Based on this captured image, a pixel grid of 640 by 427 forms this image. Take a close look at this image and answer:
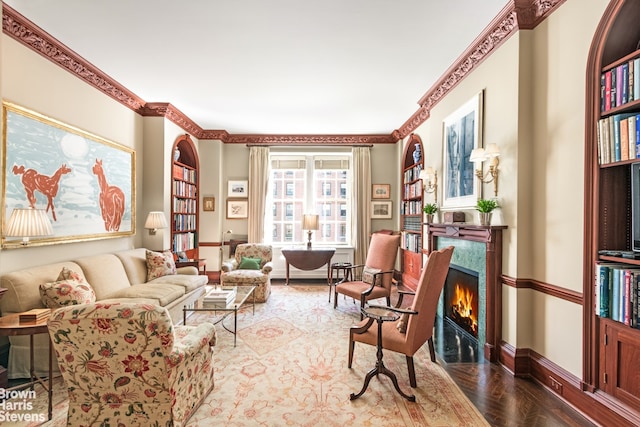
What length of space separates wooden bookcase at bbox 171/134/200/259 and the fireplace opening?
3.94 meters

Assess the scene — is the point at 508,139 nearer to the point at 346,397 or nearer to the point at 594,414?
the point at 594,414

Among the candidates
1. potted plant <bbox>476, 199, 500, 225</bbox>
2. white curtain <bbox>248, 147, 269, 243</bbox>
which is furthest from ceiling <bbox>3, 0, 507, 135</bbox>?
white curtain <bbox>248, 147, 269, 243</bbox>

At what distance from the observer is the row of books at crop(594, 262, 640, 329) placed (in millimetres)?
1618

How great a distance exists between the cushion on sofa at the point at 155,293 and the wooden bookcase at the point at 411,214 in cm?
332

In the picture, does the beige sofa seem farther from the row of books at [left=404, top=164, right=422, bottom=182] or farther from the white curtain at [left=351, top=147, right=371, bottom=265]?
the row of books at [left=404, top=164, right=422, bottom=182]

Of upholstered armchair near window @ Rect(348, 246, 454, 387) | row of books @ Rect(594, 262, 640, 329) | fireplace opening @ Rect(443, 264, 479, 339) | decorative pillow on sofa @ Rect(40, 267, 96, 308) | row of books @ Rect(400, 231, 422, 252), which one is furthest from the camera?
row of books @ Rect(400, 231, 422, 252)

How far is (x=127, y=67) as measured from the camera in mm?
3289

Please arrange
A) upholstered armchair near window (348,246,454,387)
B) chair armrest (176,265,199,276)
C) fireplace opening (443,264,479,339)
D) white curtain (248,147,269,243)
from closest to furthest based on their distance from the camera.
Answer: upholstered armchair near window (348,246,454,387) → fireplace opening (443,264,479,339) → chair armrest (176,265,199,276) → white curtain (248,147,269,243)

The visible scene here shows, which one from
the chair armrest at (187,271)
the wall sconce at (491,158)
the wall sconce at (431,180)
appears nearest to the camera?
the wall sconce at (491,158)

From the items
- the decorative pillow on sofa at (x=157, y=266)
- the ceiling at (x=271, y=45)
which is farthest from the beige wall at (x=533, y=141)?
the decorative pillow on sofa at (x=157, y=266)

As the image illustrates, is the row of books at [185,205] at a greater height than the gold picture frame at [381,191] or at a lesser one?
lesser

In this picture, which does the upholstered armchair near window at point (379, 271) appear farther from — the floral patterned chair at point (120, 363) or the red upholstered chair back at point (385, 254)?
the floral patterned chair at point (120, 363)

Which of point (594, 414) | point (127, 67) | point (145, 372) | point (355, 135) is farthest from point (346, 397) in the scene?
point (355, 135)

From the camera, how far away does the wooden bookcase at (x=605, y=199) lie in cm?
173
